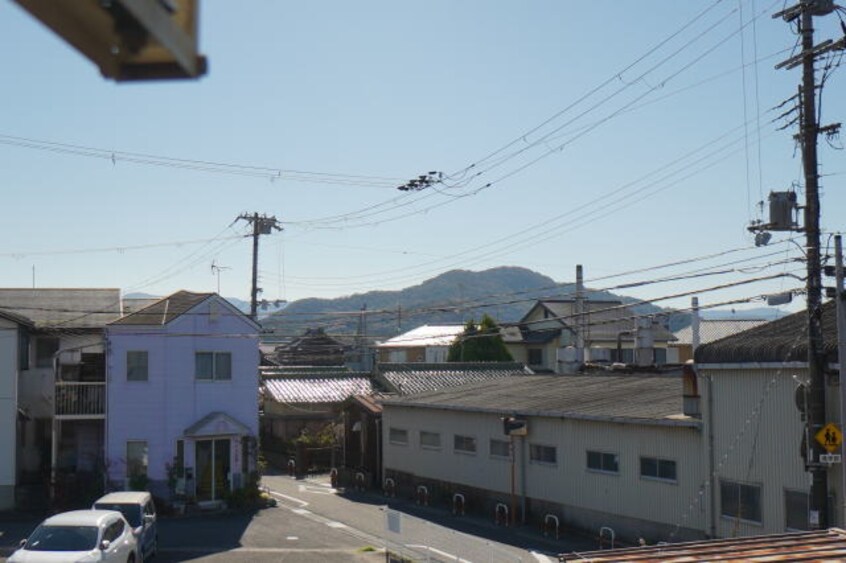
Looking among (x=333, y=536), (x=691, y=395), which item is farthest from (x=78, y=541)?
(x=691, y=395)

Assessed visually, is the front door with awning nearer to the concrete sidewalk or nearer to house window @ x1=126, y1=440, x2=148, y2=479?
house window @ x1=126, y1=440, x2=148, y2=479

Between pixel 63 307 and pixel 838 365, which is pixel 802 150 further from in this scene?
pixel 63 307

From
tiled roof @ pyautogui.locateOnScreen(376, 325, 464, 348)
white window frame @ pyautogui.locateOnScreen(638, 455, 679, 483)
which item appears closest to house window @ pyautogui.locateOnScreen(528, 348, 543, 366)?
tiled roof @ pyautogui.locateOnScreen(376, 325, 464, 348)

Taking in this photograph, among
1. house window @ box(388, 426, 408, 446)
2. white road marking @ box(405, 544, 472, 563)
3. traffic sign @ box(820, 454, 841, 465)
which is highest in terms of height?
traffic sign @ box(820, 454, 841, 465)

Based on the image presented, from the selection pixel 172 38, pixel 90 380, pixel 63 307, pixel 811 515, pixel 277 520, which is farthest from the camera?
pixel 63 307

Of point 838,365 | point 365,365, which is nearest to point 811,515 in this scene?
point 838,365
